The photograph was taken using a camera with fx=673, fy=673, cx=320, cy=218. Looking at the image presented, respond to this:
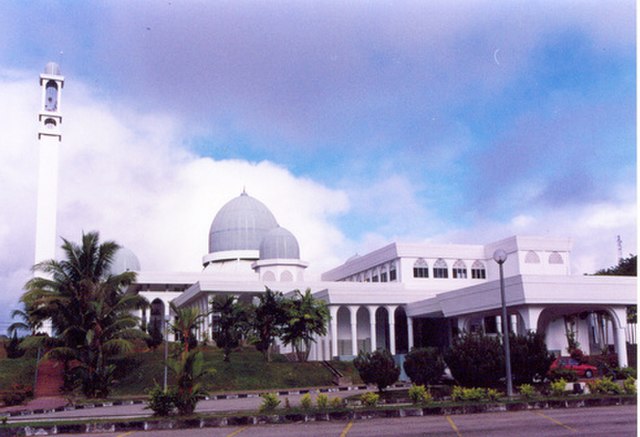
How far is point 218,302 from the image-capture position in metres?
39.2

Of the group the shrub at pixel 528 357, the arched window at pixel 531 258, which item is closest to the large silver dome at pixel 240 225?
the arched window at pixel 531 258

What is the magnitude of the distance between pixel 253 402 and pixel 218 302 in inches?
560

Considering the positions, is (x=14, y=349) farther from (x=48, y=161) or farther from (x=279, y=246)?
(x=279, y=246)

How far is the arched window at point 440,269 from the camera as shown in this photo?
5078cm

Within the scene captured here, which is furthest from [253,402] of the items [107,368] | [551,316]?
[551,316]

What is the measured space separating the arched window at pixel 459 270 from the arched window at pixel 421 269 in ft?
8.61

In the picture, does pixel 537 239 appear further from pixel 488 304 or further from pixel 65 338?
pixel 65 338

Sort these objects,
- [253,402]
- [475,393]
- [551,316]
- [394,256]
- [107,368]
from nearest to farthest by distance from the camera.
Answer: [475,393] < [253,402] < [107,368] < [551,316] < [394,256]

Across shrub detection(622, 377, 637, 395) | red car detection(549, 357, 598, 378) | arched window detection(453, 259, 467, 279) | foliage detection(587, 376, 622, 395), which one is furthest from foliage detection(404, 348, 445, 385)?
arched window detection(453, 259, 467, 279)

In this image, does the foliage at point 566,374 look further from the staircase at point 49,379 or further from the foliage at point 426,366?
the staircase at point 49,379

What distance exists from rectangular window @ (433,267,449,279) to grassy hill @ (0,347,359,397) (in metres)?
15.9

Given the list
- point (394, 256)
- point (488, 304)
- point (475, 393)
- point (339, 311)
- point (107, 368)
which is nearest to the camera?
point (475, 393)

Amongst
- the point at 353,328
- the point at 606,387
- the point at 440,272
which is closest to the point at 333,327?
the point at 353,328

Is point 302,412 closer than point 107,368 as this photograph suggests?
Yes
